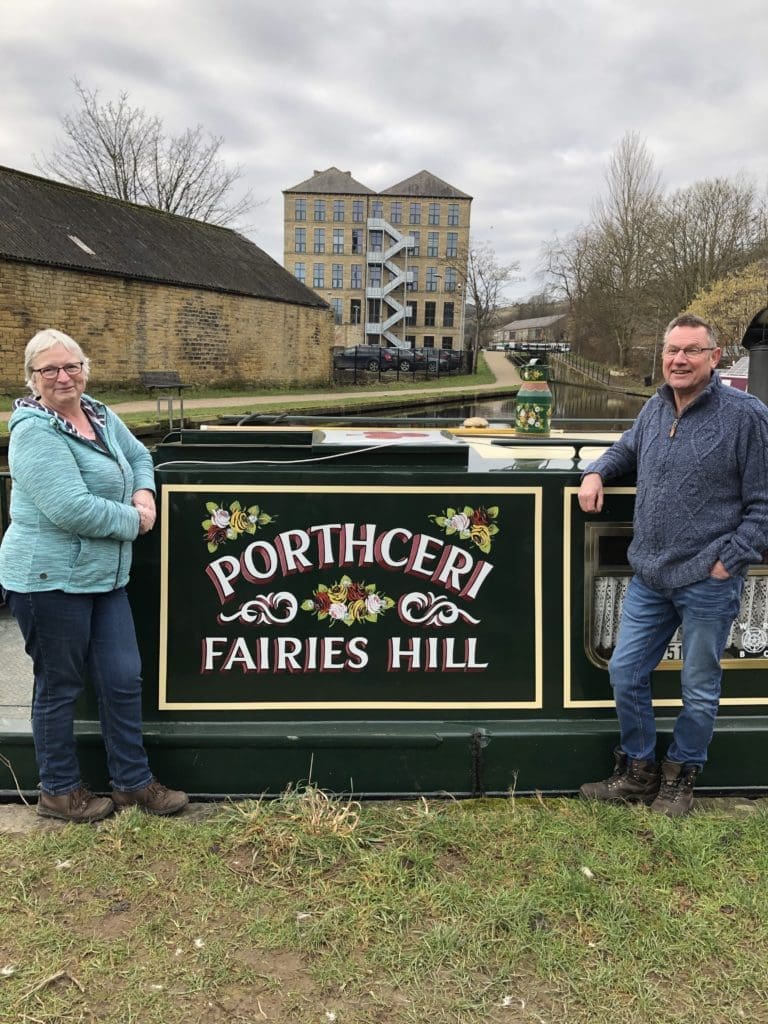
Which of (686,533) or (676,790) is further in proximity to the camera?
(676,790)

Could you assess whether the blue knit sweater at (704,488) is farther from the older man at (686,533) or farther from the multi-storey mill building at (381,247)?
the multi-storey mill building at (381,247)

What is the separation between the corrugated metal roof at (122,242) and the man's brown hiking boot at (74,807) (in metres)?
19.1

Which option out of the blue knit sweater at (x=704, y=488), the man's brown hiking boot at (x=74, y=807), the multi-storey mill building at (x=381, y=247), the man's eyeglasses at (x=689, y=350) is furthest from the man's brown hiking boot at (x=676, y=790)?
the multi-storey mill building at (x=381, y=247)

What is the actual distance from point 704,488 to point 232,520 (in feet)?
4.88

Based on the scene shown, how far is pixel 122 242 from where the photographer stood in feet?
77.2

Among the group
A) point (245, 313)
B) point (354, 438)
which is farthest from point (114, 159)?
point (354, 438)

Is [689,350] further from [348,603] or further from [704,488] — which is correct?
[348,603]

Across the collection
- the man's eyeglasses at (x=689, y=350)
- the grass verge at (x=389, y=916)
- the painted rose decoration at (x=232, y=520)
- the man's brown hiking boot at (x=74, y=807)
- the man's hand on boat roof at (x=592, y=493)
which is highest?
the man's eyeglasses at (x=689, y=350)

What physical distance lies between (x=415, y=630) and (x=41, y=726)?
1235mm

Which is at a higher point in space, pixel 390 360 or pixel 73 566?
pixel 390 360

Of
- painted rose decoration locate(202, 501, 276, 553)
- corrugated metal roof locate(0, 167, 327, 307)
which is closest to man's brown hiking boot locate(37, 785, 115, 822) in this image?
painted rose decoration locate(202, 501, 276, 553)

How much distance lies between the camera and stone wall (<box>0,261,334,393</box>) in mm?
18875

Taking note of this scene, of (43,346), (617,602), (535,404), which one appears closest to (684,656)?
(617,602)

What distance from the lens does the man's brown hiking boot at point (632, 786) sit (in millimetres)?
2531
